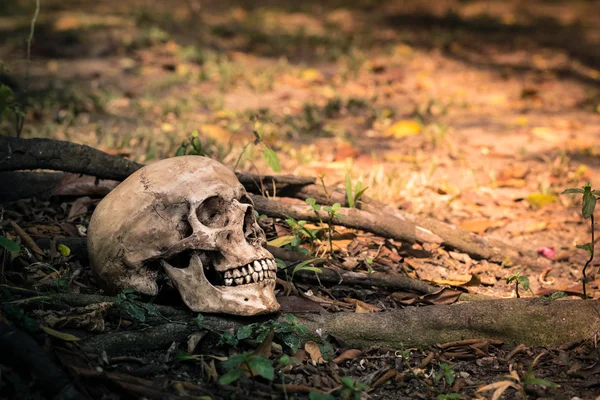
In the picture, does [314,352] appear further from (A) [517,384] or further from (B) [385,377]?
(A) [517,384]

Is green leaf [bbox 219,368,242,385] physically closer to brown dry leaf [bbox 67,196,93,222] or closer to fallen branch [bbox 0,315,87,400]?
fallen branch [bbox 0,315,87,400]

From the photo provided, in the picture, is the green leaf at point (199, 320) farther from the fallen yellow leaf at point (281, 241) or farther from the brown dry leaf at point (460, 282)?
the brown dry leaf at point (460, 282)

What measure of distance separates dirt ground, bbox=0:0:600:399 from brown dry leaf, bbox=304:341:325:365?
40mm

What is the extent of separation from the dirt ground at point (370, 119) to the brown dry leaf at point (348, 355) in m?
0.02

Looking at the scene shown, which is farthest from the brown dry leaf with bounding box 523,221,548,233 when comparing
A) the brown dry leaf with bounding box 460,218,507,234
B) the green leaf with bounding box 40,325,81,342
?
the green leaf with bounding box 40,325,81,342

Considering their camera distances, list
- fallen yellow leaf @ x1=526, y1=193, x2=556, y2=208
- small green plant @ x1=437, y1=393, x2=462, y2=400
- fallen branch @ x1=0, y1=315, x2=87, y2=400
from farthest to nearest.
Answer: fallen yellow leaf @ x1=526, y1=193, x2=556, y2=208 < small green plant @ x1=437, y1=393, x2=462, y2=400 < fallen branch @ x1=0, y1=315, x2=87, y2=400

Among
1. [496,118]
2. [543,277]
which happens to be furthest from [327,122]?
[543,277]

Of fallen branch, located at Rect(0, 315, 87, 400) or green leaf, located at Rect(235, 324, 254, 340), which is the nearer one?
fallen branch, located at Rect(0, 315, 87, 400)

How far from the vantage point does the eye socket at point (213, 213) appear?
276 cm

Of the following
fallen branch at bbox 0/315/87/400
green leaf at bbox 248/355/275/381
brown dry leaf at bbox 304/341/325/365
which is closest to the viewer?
fallen branch at bbox 0/315/87/400

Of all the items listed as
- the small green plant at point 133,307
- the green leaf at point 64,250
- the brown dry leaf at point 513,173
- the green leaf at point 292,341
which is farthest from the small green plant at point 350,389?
the brown dry leaf at point 513,173

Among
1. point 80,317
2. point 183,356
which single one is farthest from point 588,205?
point 80,317

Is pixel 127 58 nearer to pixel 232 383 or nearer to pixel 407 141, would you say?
pixel 407 141

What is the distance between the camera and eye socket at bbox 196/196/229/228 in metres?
2.76
